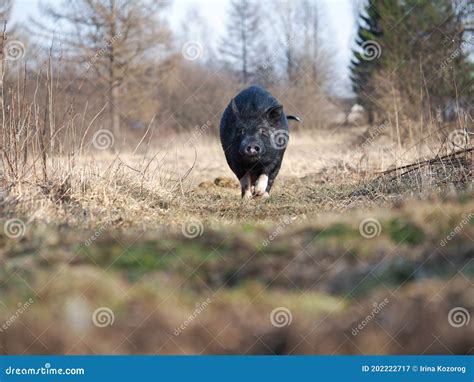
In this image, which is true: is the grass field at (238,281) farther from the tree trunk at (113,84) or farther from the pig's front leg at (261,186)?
the tree trunk at (113,84)

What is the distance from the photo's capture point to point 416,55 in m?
21.5

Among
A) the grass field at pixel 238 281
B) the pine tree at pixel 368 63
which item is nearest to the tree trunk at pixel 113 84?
the pine tree at pixel 368 63

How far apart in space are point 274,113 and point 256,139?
0.59 metres

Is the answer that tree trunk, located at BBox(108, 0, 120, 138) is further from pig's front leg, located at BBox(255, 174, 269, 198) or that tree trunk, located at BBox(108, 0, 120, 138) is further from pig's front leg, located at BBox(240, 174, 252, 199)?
pig's front leg, located at BBox(255, 174, 269, 198)

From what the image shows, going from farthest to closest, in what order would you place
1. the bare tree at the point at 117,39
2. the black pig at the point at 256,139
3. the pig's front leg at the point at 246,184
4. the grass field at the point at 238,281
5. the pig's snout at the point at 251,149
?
1. the bare tree at the point at 117,39
2. the pig's front leg at the point at 246,184
3. the black pig at the point at 256,139
4. the pig's snout at the point at 251,149
5. the grass field at the point at 238,281

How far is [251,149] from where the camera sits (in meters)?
8.40

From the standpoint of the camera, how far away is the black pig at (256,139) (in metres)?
8.69

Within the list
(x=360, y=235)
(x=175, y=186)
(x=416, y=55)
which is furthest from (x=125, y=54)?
(x=360, y=235)

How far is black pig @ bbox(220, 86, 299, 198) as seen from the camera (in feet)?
28.5

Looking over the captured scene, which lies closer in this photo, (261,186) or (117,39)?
(261,186)

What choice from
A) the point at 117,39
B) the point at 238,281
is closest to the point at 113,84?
the point at 117,39

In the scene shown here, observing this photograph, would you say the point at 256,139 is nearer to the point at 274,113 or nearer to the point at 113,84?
the point at 274,113

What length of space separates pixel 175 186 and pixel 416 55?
1622 centimetres

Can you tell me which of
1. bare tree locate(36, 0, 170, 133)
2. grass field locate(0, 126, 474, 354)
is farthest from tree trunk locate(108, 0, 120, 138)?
grass field locate(0, 126, 474, 354)
